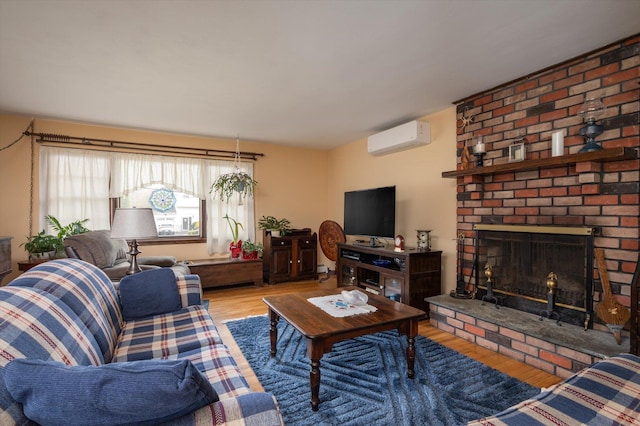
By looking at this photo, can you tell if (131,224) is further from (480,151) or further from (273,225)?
(480,151)

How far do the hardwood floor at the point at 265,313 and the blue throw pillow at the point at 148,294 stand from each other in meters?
0.68

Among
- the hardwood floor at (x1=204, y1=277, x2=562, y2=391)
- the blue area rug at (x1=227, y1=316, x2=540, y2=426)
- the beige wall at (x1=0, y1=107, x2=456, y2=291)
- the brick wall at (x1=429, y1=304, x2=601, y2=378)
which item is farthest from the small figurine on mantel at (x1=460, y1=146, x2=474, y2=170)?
the blue area rug at (x1=227, y1=316, x2=540, y2=426)

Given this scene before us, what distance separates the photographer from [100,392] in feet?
2.47

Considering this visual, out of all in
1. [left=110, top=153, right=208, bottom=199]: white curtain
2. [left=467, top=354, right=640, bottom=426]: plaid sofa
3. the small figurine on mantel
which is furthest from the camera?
[left=110, top=153, right=208, bottom=199]: white curtain

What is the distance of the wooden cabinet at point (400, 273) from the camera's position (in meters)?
3.35

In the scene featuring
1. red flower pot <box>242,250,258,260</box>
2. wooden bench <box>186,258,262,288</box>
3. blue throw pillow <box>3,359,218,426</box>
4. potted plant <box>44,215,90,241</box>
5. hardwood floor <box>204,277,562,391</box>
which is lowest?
hardwood floor <box>204,277,562,391</box>

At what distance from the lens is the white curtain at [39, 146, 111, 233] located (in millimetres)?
3985

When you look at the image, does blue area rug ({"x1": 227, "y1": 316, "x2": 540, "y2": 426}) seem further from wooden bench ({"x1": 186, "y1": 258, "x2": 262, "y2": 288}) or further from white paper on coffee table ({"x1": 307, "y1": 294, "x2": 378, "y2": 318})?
wooden bench ({"x1": 186, "y1": 258, "x2": 262, "y2": 288})

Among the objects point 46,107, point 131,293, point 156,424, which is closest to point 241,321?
point 131,293

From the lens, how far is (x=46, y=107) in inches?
139

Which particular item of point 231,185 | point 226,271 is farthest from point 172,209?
point 226,271

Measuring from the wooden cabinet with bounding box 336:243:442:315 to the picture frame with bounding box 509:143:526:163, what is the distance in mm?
1211

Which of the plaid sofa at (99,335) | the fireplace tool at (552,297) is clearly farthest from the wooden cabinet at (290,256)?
the fireplace tool at (552,297)

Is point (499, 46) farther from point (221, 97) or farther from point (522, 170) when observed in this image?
point (221, 97)
